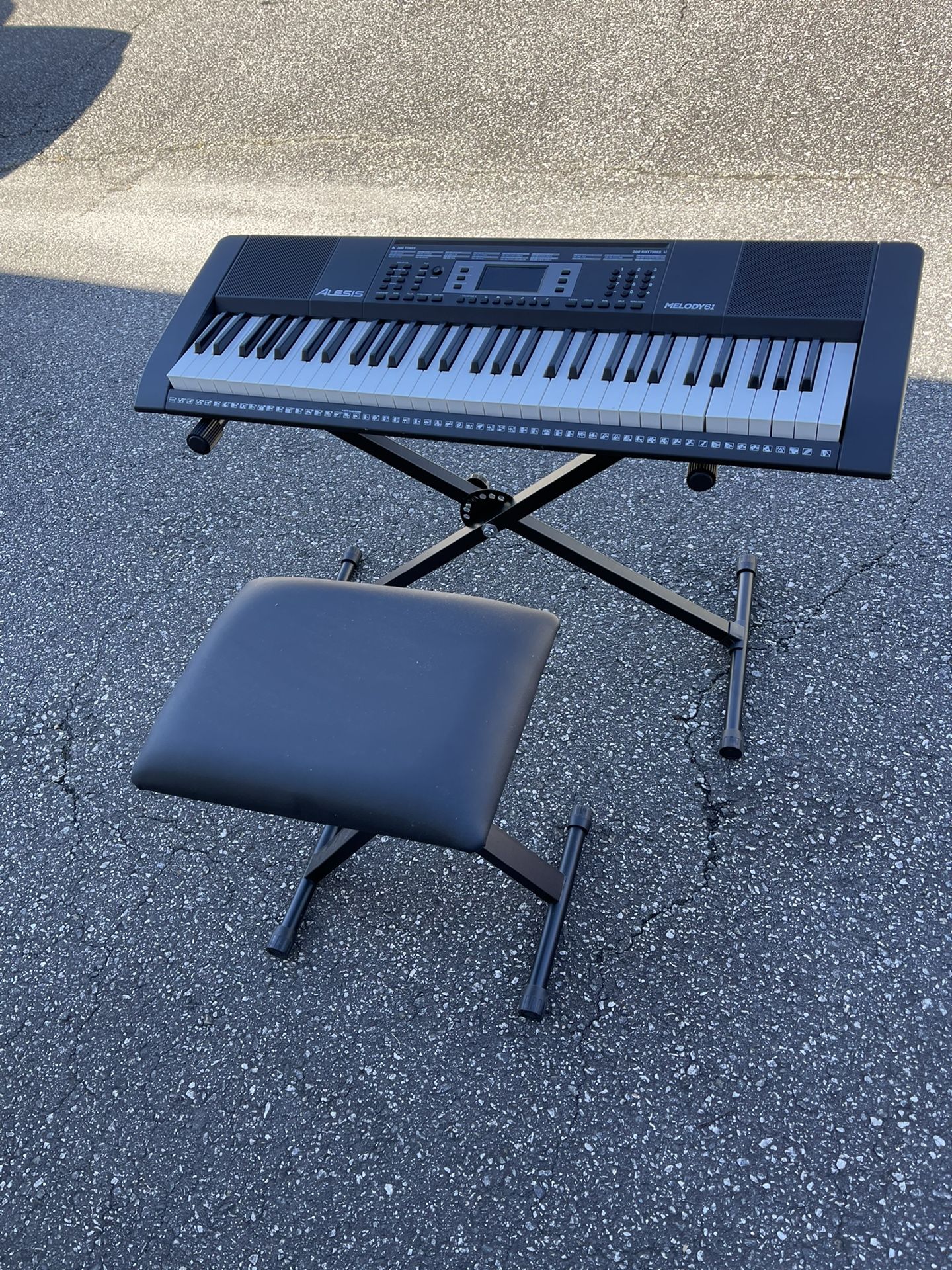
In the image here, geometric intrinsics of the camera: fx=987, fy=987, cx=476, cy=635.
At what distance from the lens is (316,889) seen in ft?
6.26

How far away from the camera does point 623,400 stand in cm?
145

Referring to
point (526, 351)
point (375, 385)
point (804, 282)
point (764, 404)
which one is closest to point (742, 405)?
point (764, 404)

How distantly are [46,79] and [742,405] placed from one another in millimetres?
4734

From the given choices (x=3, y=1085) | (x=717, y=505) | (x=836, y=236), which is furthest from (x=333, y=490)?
(x=836, y=236)

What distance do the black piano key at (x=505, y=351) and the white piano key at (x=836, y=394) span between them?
19.1 inches

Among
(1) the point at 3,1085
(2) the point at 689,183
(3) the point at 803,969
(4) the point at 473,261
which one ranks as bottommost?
(3) the point at 803,969

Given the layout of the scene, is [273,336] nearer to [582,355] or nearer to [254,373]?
[254,373]

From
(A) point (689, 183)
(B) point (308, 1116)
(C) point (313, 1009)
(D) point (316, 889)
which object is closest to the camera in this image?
(B) point (308, 1116)

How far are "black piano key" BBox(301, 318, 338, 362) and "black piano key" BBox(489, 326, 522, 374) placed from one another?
314 mm

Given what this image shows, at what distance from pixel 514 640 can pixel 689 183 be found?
8.40ft

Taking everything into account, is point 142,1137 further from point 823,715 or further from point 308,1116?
point 823,715

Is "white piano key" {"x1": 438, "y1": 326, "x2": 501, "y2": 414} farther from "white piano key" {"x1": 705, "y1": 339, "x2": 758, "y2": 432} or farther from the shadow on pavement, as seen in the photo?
the shadow on pavement

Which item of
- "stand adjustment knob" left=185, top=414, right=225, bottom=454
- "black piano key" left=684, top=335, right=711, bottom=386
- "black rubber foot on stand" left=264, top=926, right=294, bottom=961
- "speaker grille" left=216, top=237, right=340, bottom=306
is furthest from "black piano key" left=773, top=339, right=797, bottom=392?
"black rubber foot on stand" left=264, top=926, right=294, bottom=961

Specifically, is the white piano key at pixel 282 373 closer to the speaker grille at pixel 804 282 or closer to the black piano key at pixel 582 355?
the black piano key at pixel 582 355
